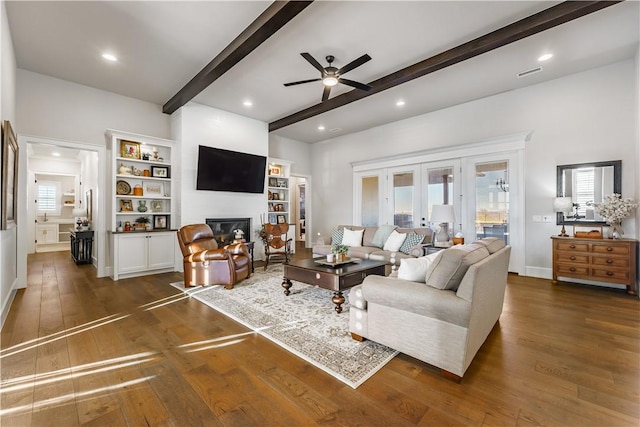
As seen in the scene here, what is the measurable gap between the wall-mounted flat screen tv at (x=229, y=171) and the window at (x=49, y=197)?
6.79 meters

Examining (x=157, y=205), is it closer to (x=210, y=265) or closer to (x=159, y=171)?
(x=159, y=171)

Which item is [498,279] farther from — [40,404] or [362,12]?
[40,404]

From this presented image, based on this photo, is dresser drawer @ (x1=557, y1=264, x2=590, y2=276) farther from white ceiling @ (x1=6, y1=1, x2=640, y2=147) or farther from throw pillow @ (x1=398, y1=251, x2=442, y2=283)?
throw pillow @ (x1=398, y1=251, x2=442, y2=283)

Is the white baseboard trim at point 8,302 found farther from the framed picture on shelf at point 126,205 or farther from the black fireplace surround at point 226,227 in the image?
the black fireplace surround at point 226,227

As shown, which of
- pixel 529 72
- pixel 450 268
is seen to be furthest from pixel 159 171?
pixel 529 72

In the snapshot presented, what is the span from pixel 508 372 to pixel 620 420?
1.82 ft

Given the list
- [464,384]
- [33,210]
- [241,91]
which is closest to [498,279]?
[464,384]

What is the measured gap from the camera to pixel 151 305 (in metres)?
3.43

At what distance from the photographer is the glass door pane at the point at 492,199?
511cm

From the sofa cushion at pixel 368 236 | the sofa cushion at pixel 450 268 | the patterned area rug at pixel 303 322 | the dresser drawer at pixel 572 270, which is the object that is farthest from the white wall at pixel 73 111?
the dresser drawer at pixel 572 270

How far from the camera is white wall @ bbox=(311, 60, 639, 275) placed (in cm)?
407

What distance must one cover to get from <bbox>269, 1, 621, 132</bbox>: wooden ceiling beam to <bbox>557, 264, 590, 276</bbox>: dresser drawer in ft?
11.0

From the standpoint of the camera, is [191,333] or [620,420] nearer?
[620,420]

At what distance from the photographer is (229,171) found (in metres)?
5.86
